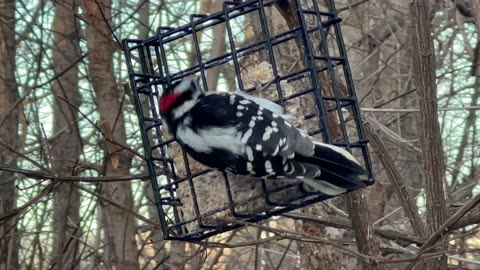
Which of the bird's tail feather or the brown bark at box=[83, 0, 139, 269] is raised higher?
the brown bark at box=[83, 0, 139, 269]

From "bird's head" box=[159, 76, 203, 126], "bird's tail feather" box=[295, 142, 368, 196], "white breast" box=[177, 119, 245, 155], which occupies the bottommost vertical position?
"bird's tail feather" box=[295, 142, 368, 196]

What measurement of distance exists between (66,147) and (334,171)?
3.22m

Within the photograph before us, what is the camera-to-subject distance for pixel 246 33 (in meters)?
6.55

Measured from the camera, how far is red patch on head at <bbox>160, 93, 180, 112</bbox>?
8.27 feet

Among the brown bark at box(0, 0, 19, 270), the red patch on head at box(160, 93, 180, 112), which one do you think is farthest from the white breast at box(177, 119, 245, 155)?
the brown bark at box(0, 0, 19, 270)

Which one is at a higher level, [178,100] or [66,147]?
[66,147]

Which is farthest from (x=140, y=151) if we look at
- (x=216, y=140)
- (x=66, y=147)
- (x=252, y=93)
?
(x=216, y=140)

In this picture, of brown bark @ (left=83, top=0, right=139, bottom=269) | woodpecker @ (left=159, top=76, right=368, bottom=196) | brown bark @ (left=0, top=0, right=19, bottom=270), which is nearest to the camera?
woodpecker @ (left=159, top=76, right=368, bottom=196)

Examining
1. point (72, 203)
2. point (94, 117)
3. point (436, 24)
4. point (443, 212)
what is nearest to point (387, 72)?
point (436, 24)

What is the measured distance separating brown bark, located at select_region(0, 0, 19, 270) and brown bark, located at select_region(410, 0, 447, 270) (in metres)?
2.41

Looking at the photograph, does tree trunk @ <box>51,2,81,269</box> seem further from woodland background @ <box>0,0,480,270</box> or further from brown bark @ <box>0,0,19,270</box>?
brown bark @ <box>0,0,19,270</box>

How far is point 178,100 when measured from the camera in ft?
8.27

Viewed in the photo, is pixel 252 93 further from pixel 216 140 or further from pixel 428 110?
pixel 428 110

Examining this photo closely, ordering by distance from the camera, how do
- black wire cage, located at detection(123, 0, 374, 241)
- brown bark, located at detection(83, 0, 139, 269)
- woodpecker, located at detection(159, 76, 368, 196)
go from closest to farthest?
woodpecker, located at detection(159, 76, 368, 196) < black wire cage, located at detection(123, 0, 374, 241) < brown bark, located at detection(83, 0, 139, 269)
